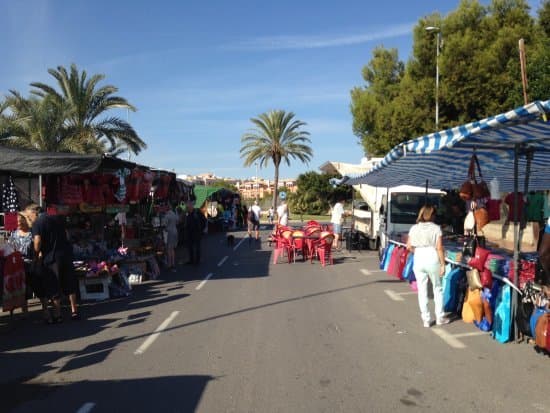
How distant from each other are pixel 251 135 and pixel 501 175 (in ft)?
92.2

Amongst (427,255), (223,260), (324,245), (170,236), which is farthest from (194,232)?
(427,255)

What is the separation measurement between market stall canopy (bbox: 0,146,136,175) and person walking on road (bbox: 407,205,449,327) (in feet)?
20.2

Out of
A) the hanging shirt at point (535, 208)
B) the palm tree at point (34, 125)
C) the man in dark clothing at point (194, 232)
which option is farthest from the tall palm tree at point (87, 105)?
the hanging shirt at point (535, 208)

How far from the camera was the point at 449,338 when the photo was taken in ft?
22.0

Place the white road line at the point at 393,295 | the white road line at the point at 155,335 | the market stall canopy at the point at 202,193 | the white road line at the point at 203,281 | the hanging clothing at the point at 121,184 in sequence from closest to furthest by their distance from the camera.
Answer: the white road line at the point at 155,335, the white road line at the point at 393,295, the white road line at the point at 203,281, the hanging clothing at the point at 121,184, the market stall canopy at the point at 202,193

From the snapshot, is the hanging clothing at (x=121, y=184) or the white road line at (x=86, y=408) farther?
the hanging clothing at (x=121, y=184)

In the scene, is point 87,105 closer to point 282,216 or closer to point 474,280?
point 282,216

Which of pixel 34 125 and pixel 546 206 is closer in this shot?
pixel 546 206

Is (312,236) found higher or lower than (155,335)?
higher

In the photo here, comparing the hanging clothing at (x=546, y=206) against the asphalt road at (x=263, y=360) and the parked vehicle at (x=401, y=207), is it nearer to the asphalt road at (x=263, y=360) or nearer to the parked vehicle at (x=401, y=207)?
the parked vehicle at (x=401, y=207)

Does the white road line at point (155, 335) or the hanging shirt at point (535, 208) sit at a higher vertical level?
the hanging shirt at point (535, 208)

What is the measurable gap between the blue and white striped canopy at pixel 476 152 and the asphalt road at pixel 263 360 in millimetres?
2565

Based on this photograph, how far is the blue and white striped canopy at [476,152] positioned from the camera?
17.1ft

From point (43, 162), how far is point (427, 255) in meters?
6.95
